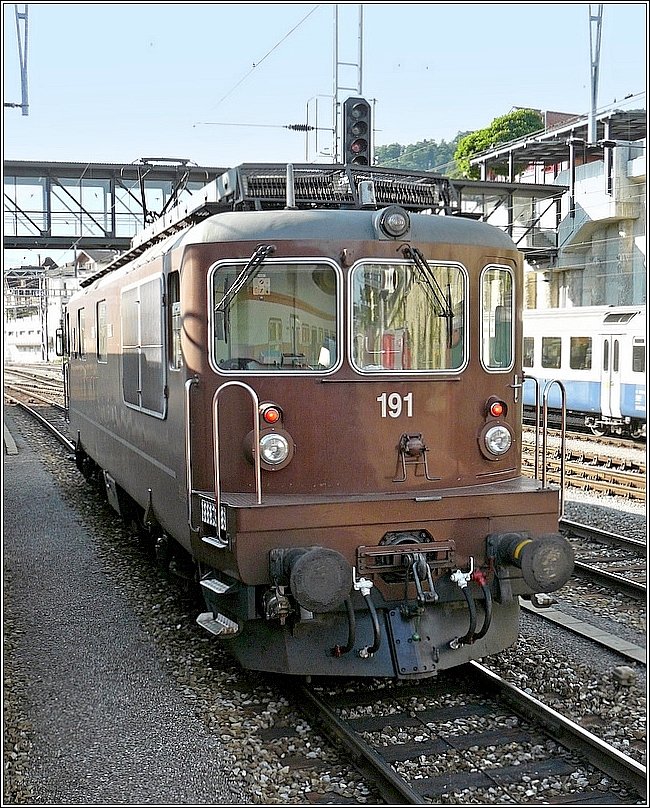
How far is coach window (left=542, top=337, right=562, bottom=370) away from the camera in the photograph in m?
24.0

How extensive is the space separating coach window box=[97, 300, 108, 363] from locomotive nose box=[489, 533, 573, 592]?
260 inches

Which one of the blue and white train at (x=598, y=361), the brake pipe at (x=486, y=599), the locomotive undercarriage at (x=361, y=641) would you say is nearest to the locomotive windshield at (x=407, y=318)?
the brake pipe at (x=486, y=599)

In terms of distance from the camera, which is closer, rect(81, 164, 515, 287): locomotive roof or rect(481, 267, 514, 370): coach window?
rect(81, 164, 515, 287): locomotive roof

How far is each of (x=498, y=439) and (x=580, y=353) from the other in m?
16.9

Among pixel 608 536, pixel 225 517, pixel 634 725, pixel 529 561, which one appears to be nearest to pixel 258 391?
pixel 225 517

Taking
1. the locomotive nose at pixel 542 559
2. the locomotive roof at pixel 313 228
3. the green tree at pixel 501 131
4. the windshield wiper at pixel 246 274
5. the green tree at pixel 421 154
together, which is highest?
the green tree at pixel 501 131

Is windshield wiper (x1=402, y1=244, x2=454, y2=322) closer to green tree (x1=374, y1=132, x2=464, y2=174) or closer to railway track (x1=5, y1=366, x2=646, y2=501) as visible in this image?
railway track (x1=5, y1=366, x2=646, y2=501)

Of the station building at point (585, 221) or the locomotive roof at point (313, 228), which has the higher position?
the station building at point (585, 221)

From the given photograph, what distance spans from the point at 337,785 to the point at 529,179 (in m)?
35.6

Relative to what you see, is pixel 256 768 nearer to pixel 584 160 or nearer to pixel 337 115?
pixel 337 115

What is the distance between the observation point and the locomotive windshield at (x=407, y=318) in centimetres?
645

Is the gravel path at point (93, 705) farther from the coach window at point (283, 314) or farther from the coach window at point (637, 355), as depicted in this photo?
the coach window at point (637, 355)

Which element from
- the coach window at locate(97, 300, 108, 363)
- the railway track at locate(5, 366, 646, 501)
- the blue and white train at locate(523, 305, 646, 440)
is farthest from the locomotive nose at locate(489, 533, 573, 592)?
the blue and white train at locate(523, 305, 646, 440)

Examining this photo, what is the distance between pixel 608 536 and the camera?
11.0 meters
